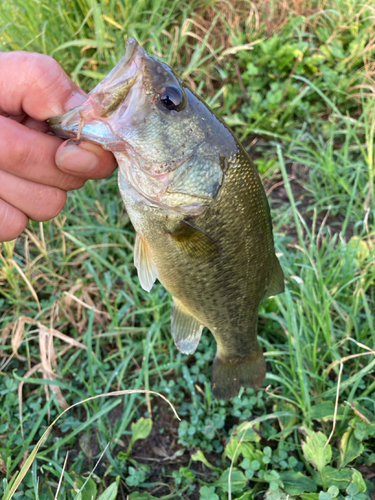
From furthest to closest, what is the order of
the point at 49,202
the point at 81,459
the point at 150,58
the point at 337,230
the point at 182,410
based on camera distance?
1. the point at 337,230
2. the point at 182,410
3. the point at 81,459
4. the point at 49,202
5. the point at 150,58

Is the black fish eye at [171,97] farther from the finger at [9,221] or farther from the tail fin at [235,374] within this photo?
the tail fin at [235,374]

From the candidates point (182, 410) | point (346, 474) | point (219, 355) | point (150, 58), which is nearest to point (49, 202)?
point (150, 58)

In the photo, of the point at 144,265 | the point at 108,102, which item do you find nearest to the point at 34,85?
the point at 108,102

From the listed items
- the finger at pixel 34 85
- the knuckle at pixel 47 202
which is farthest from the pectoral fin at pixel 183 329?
the finger at pixel 34 85

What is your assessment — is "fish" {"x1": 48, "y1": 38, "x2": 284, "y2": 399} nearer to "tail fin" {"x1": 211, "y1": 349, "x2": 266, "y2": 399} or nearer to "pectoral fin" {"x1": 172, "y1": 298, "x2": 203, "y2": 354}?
"pectoral fin" {"x1": 172, "y1": 298, "x2": 203, "y2": 354}

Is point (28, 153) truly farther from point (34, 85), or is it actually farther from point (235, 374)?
point (235, 374)

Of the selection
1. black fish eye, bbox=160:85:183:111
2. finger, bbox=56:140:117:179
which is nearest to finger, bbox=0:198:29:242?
finger, bbox=56:140:117:179

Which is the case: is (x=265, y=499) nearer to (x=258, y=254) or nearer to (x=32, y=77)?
(x=258, y=254)
